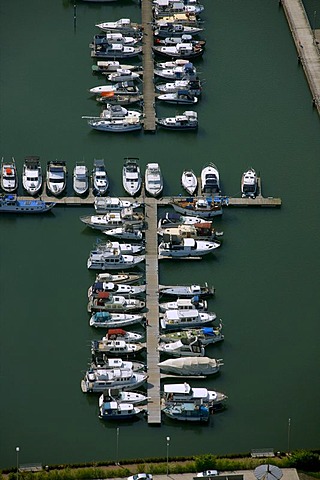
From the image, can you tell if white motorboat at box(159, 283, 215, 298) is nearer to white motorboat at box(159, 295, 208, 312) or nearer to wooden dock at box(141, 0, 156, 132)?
white motorboat at box(159, 295, 208, 312)

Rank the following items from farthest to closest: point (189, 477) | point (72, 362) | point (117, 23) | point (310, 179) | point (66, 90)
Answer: point (117, 23) → point (66, 90) → point (310, 179) → point (72, 362) → point (189, 477)

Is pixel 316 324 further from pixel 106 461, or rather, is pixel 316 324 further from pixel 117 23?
pixel 117 23

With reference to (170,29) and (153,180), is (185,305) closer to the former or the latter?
(153,180)

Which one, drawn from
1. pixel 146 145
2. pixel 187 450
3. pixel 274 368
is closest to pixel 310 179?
pixel 146 145

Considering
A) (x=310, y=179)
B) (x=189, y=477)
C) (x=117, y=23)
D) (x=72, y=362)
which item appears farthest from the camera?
(x=117, y=23)

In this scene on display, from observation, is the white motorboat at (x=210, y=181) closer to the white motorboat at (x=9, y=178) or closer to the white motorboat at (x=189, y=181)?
the white motorboat at (x=189, y=181)

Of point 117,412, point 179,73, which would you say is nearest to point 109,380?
Result: point 117,412
